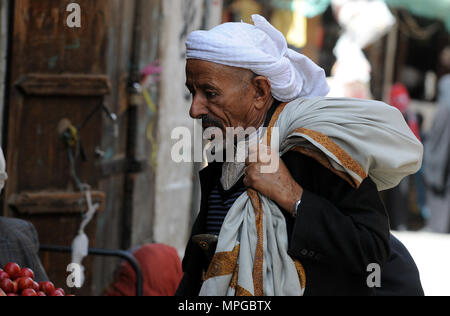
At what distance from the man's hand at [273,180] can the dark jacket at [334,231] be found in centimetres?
4

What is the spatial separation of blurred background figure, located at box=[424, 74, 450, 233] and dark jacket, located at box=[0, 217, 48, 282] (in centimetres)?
873

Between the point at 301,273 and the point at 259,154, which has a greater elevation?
the point at 259,154

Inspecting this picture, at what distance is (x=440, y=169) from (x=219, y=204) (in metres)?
9.30

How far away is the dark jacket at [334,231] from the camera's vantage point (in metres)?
2.41

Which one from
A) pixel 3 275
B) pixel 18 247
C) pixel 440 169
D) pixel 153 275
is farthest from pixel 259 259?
pixel 440 169

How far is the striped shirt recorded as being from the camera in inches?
108

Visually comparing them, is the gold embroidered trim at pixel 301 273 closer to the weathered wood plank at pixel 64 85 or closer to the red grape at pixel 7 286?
the red grape at pixel 7 286

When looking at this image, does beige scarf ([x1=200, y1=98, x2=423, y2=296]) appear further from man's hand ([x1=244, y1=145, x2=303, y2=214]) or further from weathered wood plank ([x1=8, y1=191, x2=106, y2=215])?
weathered wood plank ([x1=8, y1=191, x2=106, y2=215])

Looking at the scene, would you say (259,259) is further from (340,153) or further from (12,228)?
(12,228)

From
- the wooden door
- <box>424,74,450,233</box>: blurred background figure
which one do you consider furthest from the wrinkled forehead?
<box>424,74,450,233</box>: blurred background figure

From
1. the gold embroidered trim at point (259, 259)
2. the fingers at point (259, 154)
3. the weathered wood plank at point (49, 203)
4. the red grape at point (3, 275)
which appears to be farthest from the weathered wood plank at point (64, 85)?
the gold embroidered trim at point (259, 259)

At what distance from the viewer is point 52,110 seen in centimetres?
470

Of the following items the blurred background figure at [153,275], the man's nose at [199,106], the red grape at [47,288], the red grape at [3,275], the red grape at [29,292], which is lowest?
the blurred background figure at [153,275]

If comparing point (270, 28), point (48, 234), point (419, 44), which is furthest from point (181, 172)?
point (419, 44)
